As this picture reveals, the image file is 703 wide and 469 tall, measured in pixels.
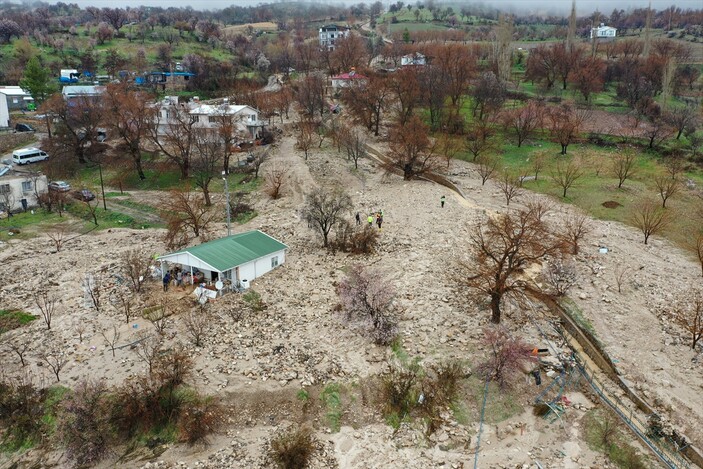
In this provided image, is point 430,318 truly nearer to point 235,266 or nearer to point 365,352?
point 365,352

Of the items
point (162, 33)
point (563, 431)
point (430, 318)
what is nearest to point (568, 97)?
point (430, 318)

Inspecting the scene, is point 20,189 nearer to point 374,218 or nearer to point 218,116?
point 218,116

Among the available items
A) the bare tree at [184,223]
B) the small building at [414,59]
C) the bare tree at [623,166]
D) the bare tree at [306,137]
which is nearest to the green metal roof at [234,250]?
the bare tree at [184,223]

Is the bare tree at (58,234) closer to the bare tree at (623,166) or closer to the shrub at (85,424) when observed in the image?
the shrub at (85,424)

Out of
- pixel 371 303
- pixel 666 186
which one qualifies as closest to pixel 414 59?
pixel 666 186

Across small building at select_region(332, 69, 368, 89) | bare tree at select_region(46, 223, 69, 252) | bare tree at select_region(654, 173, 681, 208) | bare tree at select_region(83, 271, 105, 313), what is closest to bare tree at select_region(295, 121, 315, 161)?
small building at select_region(332, 69, 368, 89)
